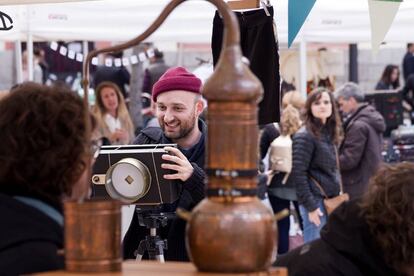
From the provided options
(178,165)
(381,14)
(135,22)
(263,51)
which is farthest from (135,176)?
(135,22)

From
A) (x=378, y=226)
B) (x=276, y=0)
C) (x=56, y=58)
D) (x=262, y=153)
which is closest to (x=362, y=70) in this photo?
(x=56, y=58)

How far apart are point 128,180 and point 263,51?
2.82ft

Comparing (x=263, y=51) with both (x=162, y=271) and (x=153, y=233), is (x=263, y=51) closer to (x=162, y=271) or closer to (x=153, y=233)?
(x=153, y=233)

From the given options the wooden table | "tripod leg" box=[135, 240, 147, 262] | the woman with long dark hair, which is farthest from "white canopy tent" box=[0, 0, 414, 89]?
the wooden table

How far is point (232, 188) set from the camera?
202 cm

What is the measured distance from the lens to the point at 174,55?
67.6ft

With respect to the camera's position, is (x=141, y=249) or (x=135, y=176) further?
(x=141, y=249)

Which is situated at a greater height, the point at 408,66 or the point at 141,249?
the point at 408,66

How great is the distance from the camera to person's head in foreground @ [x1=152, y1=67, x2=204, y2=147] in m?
4.52

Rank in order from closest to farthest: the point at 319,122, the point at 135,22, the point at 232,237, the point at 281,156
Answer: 1. the point at 232,237
2. the point at 319,122
3. the point at 135,22
4. the point at 281,156

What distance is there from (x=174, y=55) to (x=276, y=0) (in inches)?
544

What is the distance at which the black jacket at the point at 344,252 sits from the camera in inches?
107

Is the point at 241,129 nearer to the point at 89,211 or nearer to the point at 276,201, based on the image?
the point at 89,211

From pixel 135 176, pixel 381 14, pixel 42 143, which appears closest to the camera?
pixel 42 143
